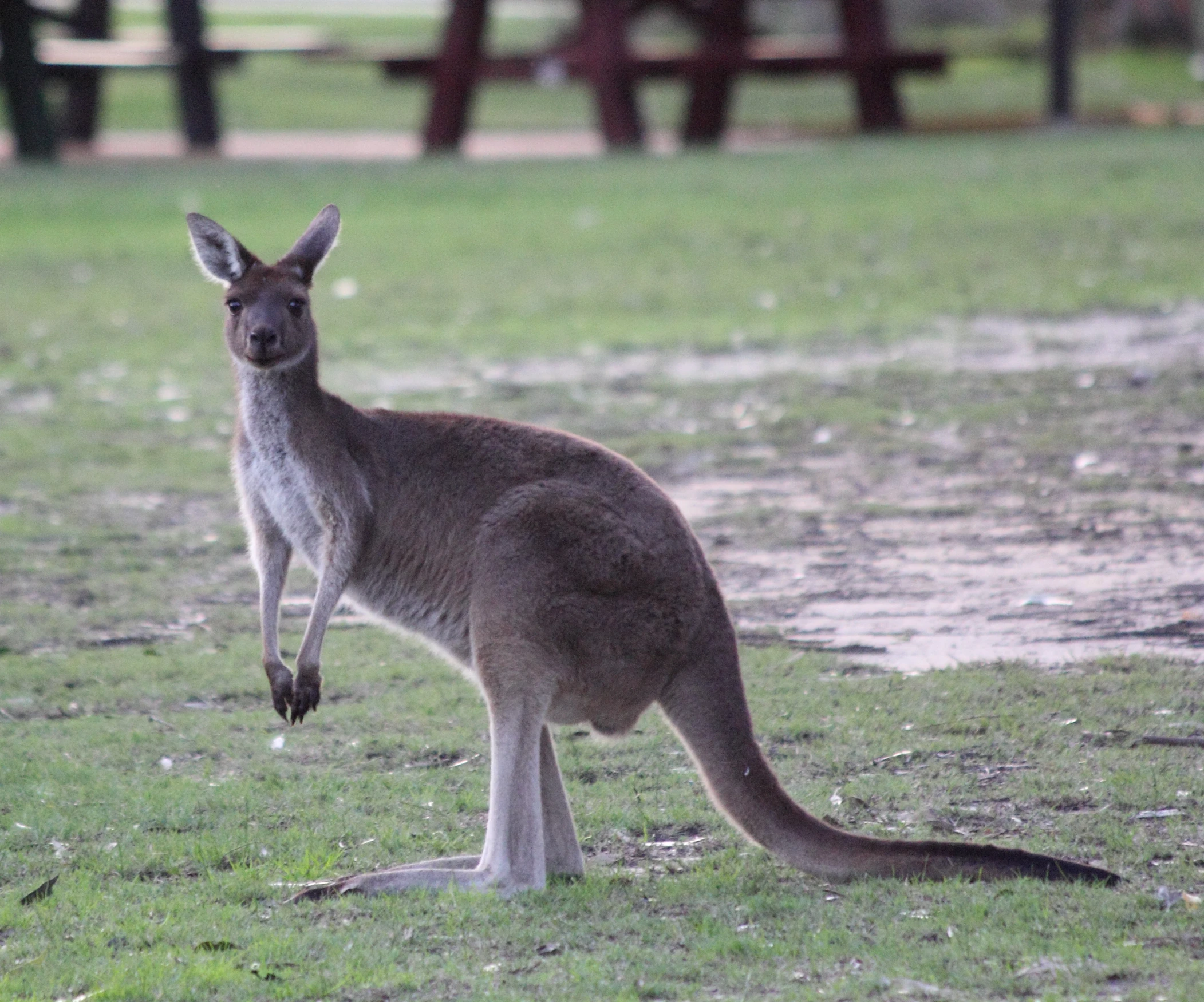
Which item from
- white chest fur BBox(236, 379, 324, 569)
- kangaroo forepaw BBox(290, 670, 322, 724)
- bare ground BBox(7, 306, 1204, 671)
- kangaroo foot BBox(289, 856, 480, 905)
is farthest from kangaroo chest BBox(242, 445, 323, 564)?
bare ground BBox(7, 306, 1204, 671)

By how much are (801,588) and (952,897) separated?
7.26 ft

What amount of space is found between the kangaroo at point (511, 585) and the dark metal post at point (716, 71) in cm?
1188

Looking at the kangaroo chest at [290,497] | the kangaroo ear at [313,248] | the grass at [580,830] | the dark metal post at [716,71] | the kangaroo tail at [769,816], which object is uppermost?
the kangaroo ear at [313,248]

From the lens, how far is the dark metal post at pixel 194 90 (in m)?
16.3

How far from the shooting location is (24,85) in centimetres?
1444

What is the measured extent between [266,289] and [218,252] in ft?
0.45

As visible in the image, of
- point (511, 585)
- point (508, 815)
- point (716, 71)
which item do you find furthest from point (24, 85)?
→ point (508, 815)

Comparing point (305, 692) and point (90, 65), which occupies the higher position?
point (305, 692)

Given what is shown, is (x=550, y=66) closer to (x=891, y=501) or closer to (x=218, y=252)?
(x=891, y=501)

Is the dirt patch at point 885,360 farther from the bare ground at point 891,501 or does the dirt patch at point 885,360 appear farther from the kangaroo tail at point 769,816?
the kangaroo tail at point 769,816

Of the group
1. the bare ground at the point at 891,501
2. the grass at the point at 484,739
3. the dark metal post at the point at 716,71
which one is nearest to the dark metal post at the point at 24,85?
the grass at the point at 484,739

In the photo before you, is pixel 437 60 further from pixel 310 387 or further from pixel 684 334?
pixel 310 387

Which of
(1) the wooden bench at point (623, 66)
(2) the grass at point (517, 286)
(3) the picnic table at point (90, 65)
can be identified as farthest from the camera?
(1) the wooden bench at point (623, 66)

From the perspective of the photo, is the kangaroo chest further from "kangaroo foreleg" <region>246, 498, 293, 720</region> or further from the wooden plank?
the wooden plank
